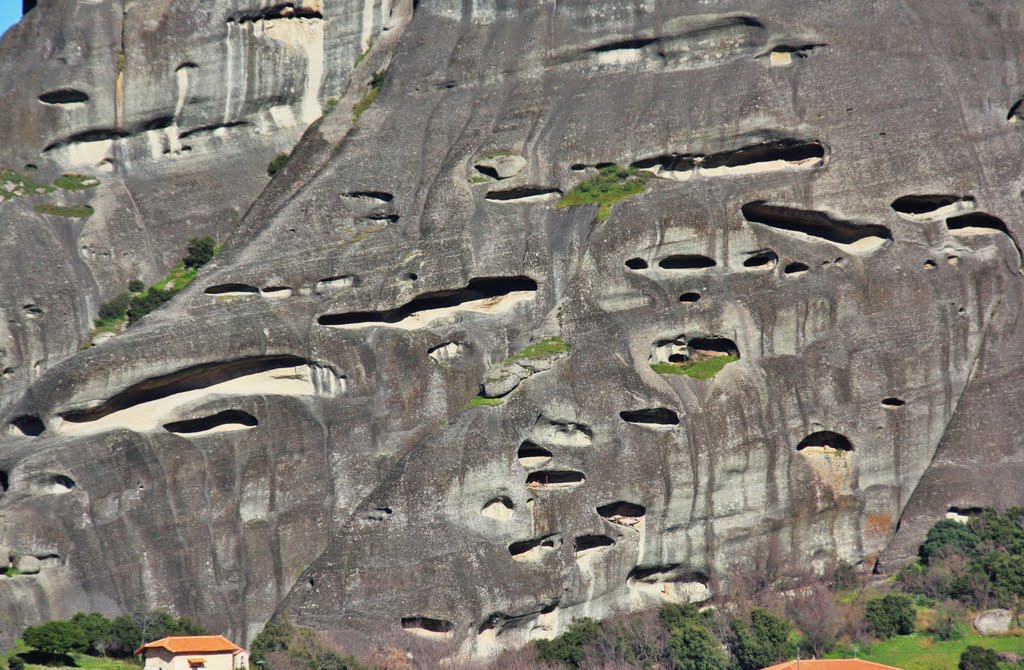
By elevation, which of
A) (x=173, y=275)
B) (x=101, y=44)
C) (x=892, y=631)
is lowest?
(x=892, y=631)

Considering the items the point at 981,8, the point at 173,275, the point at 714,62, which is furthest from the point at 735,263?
the point at 173,275

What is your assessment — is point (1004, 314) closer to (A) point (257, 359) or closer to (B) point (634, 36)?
(B) point (634, 36)

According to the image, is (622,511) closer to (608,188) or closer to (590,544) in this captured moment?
(590,544)

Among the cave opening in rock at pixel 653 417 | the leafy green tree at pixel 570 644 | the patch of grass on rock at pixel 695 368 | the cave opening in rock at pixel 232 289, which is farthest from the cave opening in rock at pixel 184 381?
the leafy green tree at pixel 570 644

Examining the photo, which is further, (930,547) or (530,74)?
(530,74)

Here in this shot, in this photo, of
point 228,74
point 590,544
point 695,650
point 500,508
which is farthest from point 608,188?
point 228,74
